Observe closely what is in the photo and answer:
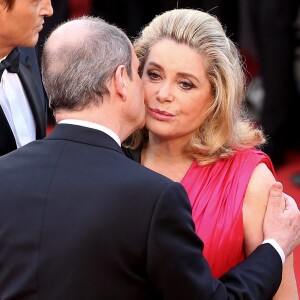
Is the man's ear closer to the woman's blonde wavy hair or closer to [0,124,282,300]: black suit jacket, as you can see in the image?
[0,124,282,300]: black suit jacket

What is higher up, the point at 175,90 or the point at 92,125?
the point at 92,125

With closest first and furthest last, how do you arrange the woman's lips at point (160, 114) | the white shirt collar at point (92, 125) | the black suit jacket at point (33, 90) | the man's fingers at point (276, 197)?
the white shirt collar at point (92, 125) < the man's fingers at point (276, 197) < the woman's lips at point (160, 114) < the black suit jacket at point (33, 90)

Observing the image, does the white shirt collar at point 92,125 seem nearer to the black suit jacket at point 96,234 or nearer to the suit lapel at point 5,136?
the black suit jacket at point 96,234

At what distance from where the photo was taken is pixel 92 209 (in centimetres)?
218

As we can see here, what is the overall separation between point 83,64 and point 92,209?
15.7 inches

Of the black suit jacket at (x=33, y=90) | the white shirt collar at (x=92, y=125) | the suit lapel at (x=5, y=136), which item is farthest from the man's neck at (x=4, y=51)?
the white shirt collar at (x=92, y=125)

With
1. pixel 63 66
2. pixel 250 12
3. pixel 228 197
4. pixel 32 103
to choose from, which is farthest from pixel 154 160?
pixel 250 12

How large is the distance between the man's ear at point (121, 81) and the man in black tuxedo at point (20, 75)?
76 centimetres

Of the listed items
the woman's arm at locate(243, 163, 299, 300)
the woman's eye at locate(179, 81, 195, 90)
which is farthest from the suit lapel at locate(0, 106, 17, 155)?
the woman's arm at locate(243, 163, 299, 300)

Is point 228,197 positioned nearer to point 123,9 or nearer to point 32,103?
point 32,103

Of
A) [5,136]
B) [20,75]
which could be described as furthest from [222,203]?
[20,75]

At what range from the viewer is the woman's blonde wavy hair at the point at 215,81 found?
2836mm

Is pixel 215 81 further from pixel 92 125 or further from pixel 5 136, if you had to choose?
pixel 5 136

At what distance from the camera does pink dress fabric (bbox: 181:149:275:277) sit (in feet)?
8.69
